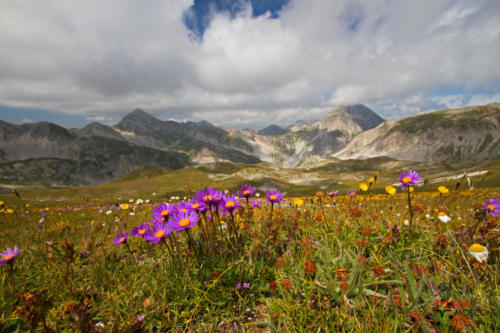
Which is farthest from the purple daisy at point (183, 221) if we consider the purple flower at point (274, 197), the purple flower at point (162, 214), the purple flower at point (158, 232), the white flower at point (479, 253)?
the white flower at point (479, 253)

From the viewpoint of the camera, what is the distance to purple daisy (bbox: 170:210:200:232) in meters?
3.03

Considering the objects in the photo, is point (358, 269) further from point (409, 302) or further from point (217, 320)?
point (217, 320)

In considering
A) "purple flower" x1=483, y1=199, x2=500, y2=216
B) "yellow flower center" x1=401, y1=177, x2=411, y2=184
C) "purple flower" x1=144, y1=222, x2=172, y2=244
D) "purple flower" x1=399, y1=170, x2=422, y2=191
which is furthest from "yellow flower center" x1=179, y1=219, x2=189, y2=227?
"purple flower" x1=483, y1=199, x2=500, y2=216

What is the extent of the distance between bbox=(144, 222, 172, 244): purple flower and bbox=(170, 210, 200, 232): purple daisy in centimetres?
15

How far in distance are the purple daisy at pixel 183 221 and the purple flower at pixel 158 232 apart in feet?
0.49

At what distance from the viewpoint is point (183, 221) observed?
3.09 meters

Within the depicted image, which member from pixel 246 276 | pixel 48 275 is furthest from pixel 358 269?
pixel 48 275

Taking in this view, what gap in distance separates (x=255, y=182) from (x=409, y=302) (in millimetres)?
132342

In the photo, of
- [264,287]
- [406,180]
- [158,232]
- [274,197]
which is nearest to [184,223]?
[158,232]

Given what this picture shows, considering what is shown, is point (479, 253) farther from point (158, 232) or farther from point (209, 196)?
point (158, 232)

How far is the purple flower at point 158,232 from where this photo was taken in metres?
3.06

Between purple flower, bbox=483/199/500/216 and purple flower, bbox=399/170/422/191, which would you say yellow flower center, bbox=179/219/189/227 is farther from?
purple flower, bbox=483/199/500/216

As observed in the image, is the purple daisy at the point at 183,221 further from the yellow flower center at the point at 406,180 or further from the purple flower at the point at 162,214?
the yellow flower center at the point at 406,180

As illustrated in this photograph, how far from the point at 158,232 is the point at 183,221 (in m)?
0.43
